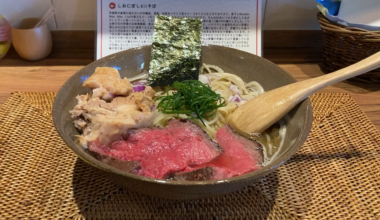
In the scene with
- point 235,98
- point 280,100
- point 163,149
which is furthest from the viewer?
point 235,98

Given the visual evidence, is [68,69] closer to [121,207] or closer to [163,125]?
[163,125]

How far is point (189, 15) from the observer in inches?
86.7

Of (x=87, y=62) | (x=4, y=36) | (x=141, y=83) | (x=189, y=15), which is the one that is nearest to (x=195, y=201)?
(x=141, y=83)

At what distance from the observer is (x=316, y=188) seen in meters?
1.41

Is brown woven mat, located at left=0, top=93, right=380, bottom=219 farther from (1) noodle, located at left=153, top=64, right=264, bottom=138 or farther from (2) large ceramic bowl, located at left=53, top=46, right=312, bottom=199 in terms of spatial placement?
(1) noodle, located at left=153, top=64, right=264, bottom=138

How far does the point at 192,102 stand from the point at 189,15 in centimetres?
94

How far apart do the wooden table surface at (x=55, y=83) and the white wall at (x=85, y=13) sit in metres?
0.38

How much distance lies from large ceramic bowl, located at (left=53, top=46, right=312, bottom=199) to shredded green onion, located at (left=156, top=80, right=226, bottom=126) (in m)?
0.37

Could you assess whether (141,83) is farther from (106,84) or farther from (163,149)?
(163,149)

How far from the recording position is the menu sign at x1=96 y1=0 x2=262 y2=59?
2152 millimetres

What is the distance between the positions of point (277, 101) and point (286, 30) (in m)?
1.36

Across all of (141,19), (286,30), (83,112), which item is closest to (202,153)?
(83,112)

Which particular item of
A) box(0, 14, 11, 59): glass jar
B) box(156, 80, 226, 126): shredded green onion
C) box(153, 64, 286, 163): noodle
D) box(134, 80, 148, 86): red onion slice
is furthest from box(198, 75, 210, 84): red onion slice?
box(0, 14, 11, 59): glass jar

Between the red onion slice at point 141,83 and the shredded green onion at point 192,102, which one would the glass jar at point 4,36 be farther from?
the shredded green onion at point 192,102
